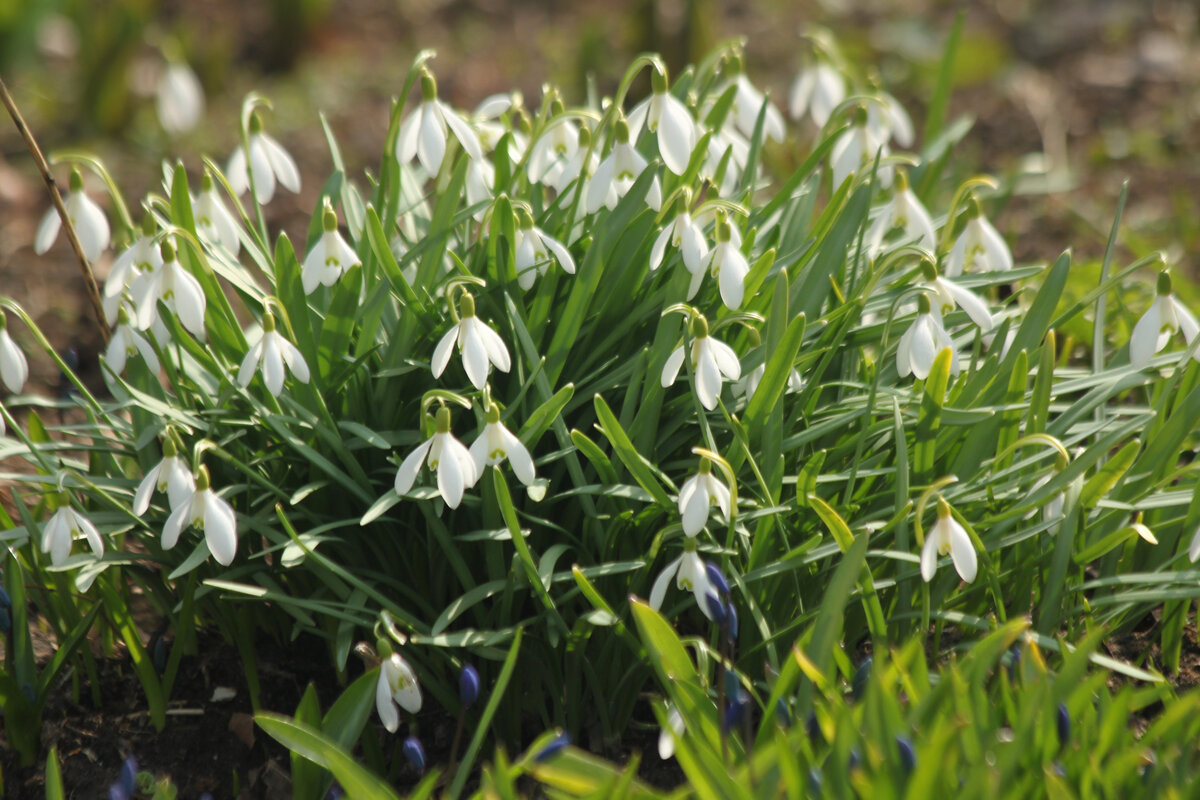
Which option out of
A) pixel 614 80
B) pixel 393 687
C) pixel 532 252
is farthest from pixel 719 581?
pixel 614 80

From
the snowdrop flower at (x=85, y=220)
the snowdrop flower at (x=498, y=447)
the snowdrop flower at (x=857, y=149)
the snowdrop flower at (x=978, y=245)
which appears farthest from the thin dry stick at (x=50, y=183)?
the snowdrop flower at (x=978, y=245)

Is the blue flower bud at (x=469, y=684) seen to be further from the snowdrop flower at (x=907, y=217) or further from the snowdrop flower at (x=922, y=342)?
the snowdrop flower at (x=907, y=217)

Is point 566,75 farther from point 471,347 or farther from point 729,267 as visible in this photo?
point 471,347

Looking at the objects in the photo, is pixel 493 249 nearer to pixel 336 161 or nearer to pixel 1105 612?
pixel 336 161

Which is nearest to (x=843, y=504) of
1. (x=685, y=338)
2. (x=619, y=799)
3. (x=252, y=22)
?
(x=685, y=338)

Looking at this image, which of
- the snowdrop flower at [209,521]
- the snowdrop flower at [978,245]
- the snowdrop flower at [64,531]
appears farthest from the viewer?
the snowdrop flower at [978,245]
